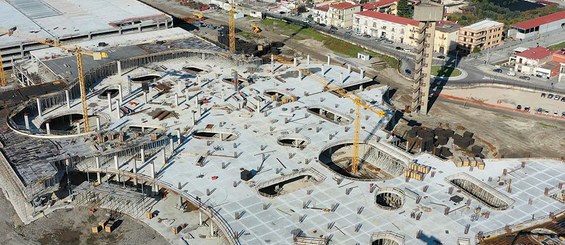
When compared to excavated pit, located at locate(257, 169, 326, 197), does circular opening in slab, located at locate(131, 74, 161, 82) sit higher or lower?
higher

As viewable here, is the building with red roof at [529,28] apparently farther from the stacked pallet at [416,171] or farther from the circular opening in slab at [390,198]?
the circular opening in slab at [390,198]

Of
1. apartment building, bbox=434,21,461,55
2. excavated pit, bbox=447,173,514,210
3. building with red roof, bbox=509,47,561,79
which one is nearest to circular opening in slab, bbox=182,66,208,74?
excavated pit, bbox=447,173,514,210

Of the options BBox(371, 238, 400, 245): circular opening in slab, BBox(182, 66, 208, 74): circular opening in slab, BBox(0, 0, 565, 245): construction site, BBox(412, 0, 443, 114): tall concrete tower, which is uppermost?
BBox(412, 0, 443, 114): tall concrete tower

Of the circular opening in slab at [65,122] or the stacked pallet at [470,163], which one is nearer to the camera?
the stacked pallet at [470,163]

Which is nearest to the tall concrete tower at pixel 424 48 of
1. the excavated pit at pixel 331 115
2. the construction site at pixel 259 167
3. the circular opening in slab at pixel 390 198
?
the construction site at pixel 259 167

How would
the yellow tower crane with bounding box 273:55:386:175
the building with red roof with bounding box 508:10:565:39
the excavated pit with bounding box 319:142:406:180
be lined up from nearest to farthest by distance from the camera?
the excavated pit with bounding box 319:142:406:180 → the yellow tower crane with bounding box 273:55:386:175 → the building with red roof with bounding box 508:10:565:39

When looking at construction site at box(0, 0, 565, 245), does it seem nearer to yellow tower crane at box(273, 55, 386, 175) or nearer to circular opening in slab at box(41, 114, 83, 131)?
circular opening in slab at box(41, 114, 83, 131)
